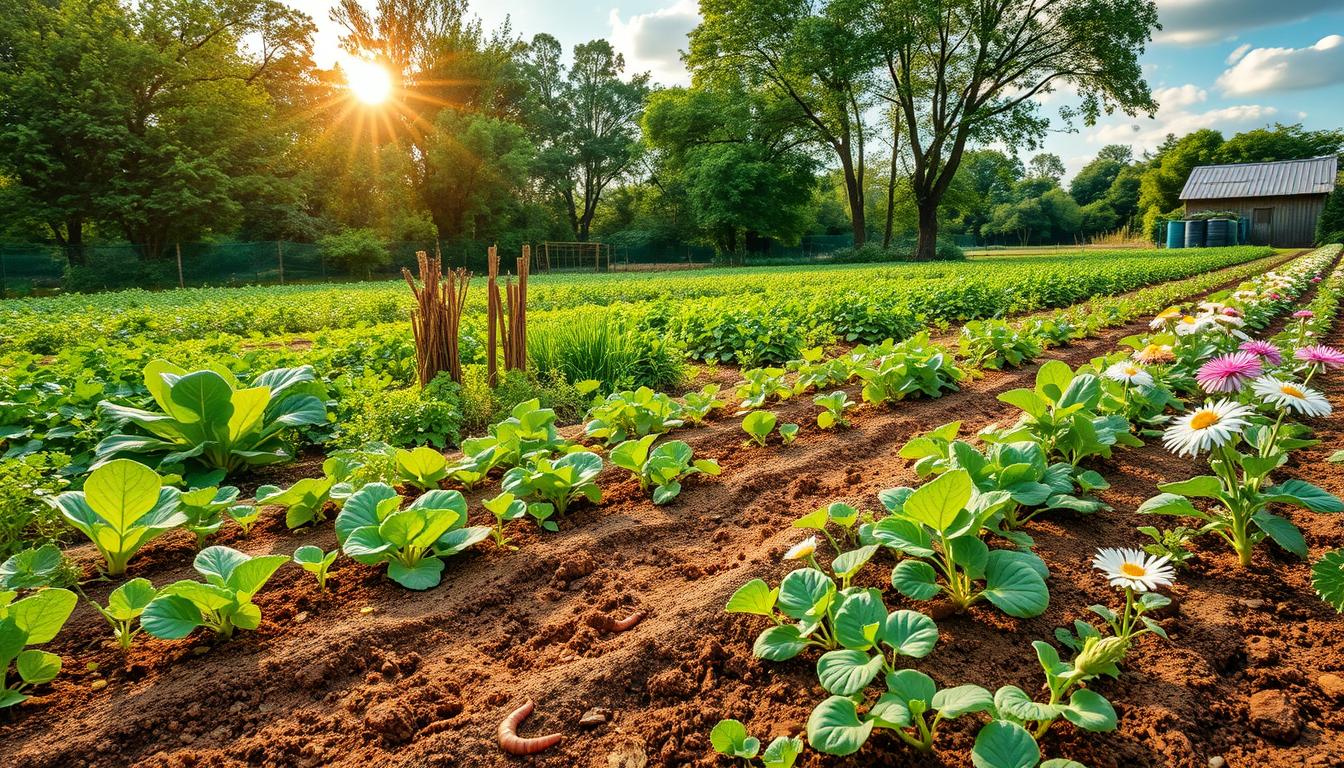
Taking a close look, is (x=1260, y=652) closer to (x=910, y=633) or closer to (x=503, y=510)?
(x=910, y=633)

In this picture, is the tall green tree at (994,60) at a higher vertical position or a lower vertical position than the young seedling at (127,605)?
higher

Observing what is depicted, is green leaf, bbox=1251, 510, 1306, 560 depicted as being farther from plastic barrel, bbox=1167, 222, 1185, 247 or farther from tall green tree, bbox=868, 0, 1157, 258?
plastic barrel, bbox=1167, 222, 1185, 247

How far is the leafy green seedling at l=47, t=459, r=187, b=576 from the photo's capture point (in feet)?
6.68

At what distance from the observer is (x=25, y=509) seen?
247cm

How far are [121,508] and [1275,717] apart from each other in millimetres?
3130

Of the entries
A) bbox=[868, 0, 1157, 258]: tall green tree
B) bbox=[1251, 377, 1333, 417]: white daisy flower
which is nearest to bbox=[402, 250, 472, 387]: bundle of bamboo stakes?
bbox=[1251, 377, 1333, 417]: white daisy flower

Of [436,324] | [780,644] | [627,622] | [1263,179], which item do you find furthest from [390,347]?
[1263,179]

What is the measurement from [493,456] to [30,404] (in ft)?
8.46

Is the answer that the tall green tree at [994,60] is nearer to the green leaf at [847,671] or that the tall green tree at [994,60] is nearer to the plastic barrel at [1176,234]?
the plastic barrel at [1176,234]

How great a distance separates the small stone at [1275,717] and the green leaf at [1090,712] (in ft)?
1.42

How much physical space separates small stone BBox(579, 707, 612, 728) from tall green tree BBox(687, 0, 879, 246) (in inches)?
1330

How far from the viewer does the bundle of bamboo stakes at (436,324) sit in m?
4.46

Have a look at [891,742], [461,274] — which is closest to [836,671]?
[891,742]

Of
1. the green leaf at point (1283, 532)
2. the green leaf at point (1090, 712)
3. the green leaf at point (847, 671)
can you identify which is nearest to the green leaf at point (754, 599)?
the green leaf at point (847, 671)
